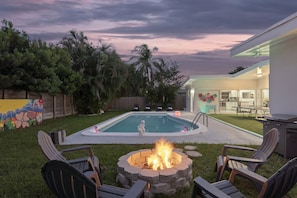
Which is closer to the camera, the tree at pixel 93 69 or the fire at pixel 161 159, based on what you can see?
the fire at pixel 161 159

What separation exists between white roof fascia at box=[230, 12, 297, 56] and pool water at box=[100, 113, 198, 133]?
161 inches

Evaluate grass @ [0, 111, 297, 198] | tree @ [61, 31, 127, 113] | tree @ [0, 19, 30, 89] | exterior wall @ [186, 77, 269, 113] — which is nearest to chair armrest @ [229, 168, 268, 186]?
grass @ [0, 111, 297, 198]

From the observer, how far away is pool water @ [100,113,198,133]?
1301 centimetres

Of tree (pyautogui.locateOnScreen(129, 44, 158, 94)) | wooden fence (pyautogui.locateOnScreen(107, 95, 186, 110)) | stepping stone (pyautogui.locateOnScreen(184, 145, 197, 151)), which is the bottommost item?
stepping stone (pyautogui.locateOnScreen(184, 145, 197, 151))

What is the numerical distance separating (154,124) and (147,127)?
136cm

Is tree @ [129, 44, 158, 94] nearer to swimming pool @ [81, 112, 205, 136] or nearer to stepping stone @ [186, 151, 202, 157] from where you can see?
swimming pool @ [81, 112, 205, 136]

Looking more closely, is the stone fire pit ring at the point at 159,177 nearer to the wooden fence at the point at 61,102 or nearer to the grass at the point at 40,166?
the grass at the point at 40,166

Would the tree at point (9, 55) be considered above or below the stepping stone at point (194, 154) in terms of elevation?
above

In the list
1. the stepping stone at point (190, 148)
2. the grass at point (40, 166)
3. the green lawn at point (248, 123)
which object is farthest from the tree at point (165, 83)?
the stepping stone at point (190, 148)

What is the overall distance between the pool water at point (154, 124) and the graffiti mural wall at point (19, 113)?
3904 millimetres

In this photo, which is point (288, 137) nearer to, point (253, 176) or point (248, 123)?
point (253, 176)

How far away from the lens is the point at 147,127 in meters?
14.5

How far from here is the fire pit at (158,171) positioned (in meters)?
3.79

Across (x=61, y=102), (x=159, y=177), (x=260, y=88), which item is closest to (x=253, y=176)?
(x=159, y=177)
